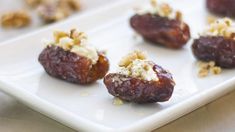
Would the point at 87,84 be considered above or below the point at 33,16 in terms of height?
above

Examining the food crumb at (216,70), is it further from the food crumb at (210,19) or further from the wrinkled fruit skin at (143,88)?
the food crumb at (210,19)

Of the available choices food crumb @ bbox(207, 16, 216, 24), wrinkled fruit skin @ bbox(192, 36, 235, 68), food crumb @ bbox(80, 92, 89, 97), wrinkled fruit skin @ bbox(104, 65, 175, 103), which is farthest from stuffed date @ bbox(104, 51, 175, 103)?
food crumb @ bbox(207, 16, 216, 24)

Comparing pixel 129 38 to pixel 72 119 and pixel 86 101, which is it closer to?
pixel 86 101

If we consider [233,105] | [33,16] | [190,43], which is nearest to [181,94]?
[233,105]

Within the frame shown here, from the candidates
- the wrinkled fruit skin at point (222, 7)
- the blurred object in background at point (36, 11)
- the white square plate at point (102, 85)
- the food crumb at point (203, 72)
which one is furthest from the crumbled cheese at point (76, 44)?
the wrinkled fruit skin at point (222, 7)

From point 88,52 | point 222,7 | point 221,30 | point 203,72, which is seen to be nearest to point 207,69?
point 203,72

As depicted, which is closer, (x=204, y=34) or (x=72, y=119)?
(x=72, y=119)

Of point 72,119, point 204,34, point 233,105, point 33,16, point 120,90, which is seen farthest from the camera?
point 33,16
